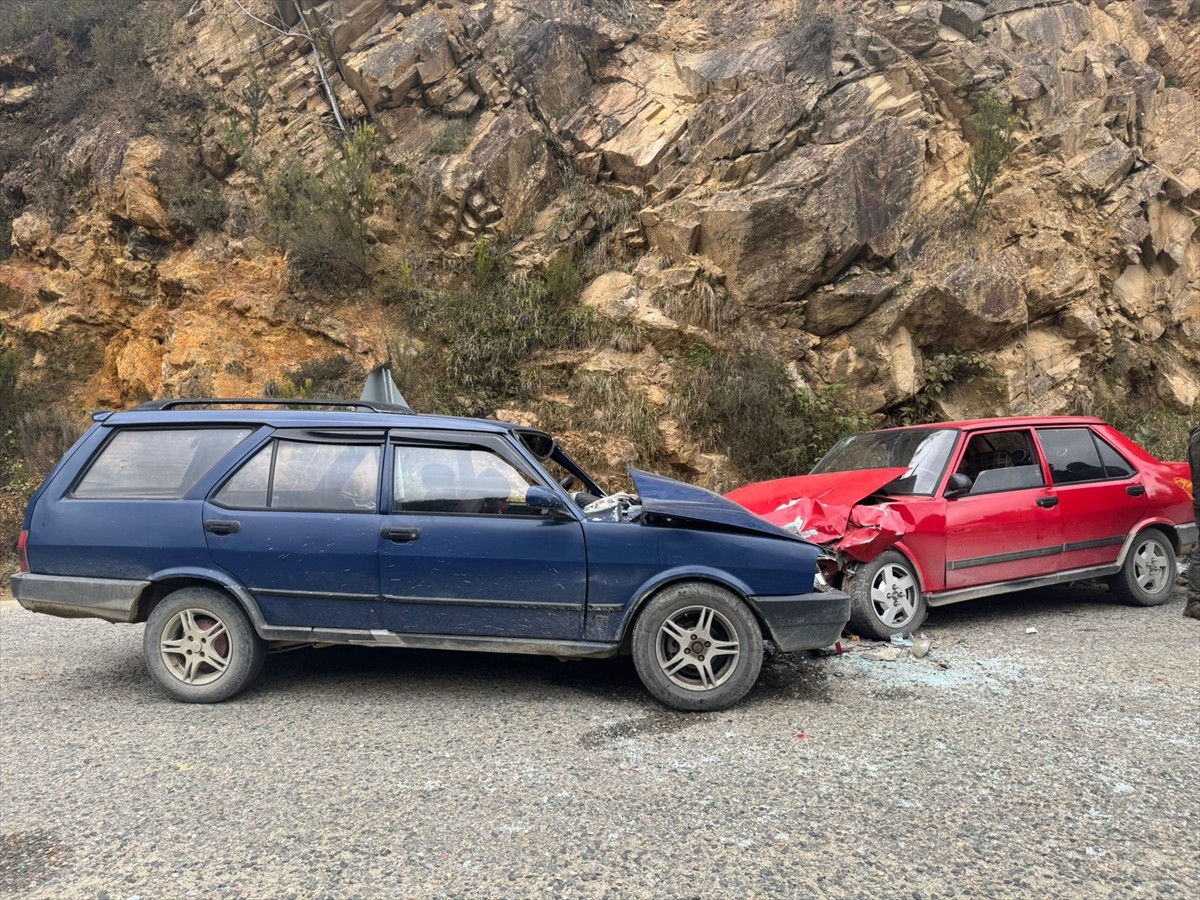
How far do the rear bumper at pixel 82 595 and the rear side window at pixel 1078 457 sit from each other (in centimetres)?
670

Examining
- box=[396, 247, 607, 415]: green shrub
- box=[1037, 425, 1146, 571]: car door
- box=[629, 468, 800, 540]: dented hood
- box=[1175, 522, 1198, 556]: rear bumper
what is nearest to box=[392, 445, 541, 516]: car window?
box=[629, 468, 800, 540]: dented hood

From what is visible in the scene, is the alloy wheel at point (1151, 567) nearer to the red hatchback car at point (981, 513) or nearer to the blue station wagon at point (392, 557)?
the red hatchback car at point (981, 513)

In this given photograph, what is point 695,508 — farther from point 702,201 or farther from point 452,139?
point 452,139

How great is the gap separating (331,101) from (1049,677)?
15505 millimetres

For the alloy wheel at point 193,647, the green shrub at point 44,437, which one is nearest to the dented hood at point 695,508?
the alloy wheel at point 193,647

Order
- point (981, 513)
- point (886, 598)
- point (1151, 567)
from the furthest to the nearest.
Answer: point (1151, 567)
point (981, 513)
point (886, 598)

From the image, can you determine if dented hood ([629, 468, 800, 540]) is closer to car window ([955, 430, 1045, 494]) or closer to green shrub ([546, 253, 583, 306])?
car window ([955, 430, 1045, 494])

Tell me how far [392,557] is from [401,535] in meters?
0.13

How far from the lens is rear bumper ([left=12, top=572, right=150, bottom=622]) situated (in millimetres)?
4191

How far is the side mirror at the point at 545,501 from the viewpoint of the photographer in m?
4.03

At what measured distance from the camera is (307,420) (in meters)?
4.39

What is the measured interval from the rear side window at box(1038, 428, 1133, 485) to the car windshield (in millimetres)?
936

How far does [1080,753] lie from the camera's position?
3.44 m

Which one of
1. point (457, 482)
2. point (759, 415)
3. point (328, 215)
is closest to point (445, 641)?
point (457, 482)
